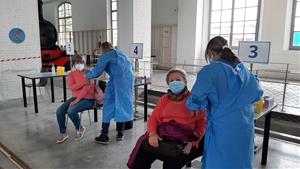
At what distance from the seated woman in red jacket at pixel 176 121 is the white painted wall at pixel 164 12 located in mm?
8754

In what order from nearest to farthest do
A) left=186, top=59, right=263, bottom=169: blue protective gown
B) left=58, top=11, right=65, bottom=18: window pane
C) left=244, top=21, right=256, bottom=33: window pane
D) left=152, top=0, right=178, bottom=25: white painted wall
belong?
1. left=186, top=59, right=263, bottom=169: blue protective gown
2. left=244, top=21, right=256, bottom=33: window pane
3. left=152, top=0, right=178, bottom=25: white painted wall
4. left=58, top=11, right=65, bottom=18: window pane

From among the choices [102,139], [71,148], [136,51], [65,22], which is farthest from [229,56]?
[65,22]

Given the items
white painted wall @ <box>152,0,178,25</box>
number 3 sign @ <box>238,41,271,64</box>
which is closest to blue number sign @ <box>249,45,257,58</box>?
number 3 sign @ <box>238,41,271,64</box>

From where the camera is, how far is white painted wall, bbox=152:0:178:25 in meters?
10.4

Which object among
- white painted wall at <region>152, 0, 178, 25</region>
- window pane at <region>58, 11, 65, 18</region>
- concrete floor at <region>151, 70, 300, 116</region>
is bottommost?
concrete floor at <region>151, 70, 300, 116</region>

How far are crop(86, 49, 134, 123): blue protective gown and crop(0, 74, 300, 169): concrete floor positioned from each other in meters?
0.38

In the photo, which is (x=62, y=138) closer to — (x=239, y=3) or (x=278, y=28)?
(x=278, y=28)

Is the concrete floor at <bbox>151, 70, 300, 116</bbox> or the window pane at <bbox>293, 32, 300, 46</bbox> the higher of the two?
the window pane at <bbox>293, 32, 300, 46</bbox>

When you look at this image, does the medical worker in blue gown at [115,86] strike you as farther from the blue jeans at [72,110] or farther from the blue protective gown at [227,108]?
the blue protective gown at [227,108]

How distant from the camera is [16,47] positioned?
562 cm

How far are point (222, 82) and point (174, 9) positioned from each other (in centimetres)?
925

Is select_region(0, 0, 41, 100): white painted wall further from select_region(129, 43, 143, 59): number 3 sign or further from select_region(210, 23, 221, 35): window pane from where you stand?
select_region(210, 23, 221, 35): window pane

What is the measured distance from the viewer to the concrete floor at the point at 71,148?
270 cm

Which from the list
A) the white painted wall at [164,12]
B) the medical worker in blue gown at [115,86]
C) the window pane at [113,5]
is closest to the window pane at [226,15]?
the white painted wall at [164,12]
